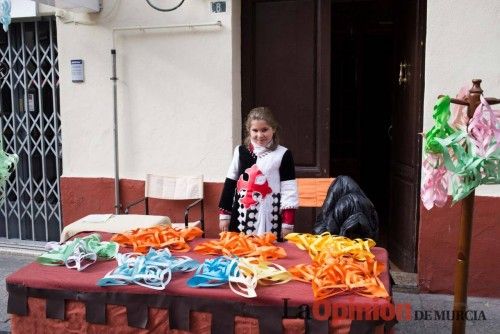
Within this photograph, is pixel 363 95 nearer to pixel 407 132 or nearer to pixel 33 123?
pixel 407 132

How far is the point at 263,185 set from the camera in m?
3.27

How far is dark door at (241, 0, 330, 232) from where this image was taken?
4480 mm

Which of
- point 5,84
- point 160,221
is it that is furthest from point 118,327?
point 5,84

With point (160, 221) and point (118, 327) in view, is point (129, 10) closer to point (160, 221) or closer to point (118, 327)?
point (160, 221)

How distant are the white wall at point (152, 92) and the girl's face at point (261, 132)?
1243 millimetres

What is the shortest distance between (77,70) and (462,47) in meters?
3.29

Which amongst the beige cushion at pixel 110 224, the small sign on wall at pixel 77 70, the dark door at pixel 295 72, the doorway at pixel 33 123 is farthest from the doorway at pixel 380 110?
the doorway at pixel 33 123

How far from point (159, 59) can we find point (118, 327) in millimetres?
2873

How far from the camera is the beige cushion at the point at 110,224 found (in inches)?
156

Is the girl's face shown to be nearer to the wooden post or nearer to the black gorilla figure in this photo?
the black gorilla figure

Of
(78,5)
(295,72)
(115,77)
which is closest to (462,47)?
(295,72)

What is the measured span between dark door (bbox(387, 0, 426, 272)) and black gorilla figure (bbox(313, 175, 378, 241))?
141cm

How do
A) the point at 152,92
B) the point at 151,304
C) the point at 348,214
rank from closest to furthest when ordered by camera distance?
1. the point at 151,304
2. the point at 348,214
3. the point at 152,92

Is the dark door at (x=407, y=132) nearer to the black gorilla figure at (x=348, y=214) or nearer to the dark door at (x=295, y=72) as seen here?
the dark door at (x=295, y=72)
